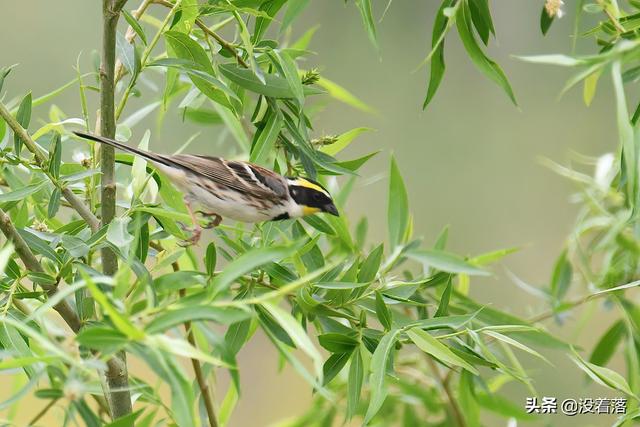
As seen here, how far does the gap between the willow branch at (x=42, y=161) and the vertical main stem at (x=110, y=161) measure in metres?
0.03

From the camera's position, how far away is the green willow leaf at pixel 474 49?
1.46 m

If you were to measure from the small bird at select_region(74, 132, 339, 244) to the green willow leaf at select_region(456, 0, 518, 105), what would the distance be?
1.31ft

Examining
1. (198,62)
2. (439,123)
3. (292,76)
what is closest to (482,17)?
(292,76)

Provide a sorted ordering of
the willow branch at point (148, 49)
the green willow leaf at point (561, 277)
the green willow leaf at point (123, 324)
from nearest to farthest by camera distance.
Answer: the green willow leaf at point (123, 324) < the willow branch at point (148, 49) < the green willow leaf at point (561, 277)

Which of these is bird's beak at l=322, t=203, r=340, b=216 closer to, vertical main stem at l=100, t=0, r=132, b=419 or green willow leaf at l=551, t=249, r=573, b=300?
vertical main stem at l=100, t=0, r=132, b=419

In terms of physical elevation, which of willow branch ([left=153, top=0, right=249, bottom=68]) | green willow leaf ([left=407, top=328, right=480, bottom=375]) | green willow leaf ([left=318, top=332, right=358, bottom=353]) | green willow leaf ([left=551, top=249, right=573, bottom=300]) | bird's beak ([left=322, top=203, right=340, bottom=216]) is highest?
willow branch ([left=153, top=0, right=249, bottom=68])

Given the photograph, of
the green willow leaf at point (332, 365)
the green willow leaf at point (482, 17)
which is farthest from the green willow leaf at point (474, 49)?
the green willow leaf at point (332, 365)

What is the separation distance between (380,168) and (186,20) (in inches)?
153

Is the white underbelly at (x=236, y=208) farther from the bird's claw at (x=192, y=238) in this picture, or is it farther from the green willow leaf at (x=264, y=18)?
the green willow leaf at (x=264, y=18)

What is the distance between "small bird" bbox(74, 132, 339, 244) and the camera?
1.75 metres

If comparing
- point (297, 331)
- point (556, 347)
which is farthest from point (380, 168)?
point (297, 331)

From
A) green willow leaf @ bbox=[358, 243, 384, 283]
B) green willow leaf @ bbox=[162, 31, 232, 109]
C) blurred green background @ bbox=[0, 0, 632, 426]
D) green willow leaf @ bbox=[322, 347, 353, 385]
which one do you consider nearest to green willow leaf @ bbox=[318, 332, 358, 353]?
green willow leaf @ bbox=[322, 347, 353, 385]

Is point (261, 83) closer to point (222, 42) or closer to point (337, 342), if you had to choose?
point (222, 42)

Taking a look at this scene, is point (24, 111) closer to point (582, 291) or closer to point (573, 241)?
point (573, 241)
